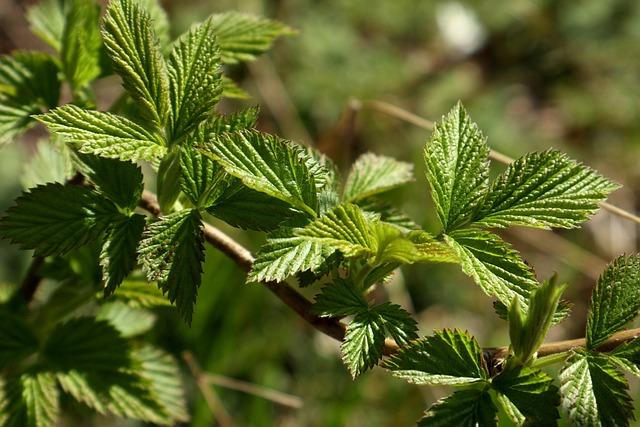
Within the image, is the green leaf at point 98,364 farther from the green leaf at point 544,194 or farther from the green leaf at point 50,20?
the green leaf at point 544,194

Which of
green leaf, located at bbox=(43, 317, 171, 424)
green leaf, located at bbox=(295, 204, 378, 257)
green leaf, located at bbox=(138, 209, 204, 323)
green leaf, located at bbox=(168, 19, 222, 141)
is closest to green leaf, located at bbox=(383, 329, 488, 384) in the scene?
green leaf, located at bbox=(295, 204, 378, 257)

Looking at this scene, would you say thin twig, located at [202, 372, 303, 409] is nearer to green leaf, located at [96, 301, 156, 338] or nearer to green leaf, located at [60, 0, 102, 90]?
green leaf, located at [96, 301, 156, 338]

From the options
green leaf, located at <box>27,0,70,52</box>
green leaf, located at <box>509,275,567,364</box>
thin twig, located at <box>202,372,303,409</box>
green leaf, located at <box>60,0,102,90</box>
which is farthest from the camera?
thin twig, located at <box>202,372,303,409</box>

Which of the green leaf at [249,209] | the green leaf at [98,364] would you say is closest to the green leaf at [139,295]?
the green leaf at [98,364]

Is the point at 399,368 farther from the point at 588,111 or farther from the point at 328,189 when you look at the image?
the point at 588,111

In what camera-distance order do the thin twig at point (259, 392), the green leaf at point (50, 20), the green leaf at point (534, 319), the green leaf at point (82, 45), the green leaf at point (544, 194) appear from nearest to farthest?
1. the green leaf at point (534, 319)
2. the green leaf at point (544, 194)
3. the green leaf at point (82, 45)
4. the green leaf at point (50, 20)
5. the thin twig at point (259, 392)

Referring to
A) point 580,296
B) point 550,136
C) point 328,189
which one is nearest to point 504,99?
point 550,136
